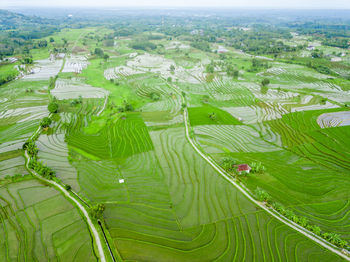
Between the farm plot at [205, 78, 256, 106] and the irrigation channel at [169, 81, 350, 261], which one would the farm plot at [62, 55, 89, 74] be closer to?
the farm plot at [205, 78, 256, 106]

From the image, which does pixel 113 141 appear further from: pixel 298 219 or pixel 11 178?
pixel 298 219

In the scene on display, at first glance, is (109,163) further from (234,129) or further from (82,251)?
(234,129)

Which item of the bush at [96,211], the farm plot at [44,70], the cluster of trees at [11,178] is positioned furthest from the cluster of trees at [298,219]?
the farm plot at [44,70]

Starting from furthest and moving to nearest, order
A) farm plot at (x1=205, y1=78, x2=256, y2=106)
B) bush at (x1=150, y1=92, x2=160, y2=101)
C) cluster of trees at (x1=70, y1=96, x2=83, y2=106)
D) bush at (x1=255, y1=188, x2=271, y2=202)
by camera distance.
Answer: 1. farm plot at (x1=205, y1=78, x2=256, y2=106)
2. bush at (x1=150, y1=92, x2=160, y2=101)
3. cluster of trees at (x1=70, y1=96, x2=83, y2=106)
4. bush at (x1=255, y1=188, x2=271, y2=202)

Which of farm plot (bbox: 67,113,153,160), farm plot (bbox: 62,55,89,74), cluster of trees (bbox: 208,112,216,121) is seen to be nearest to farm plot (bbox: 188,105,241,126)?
cluster of trees (bbox: 208,112,216,121)

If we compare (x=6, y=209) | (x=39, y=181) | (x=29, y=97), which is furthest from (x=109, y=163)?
(x=29, y=97)
